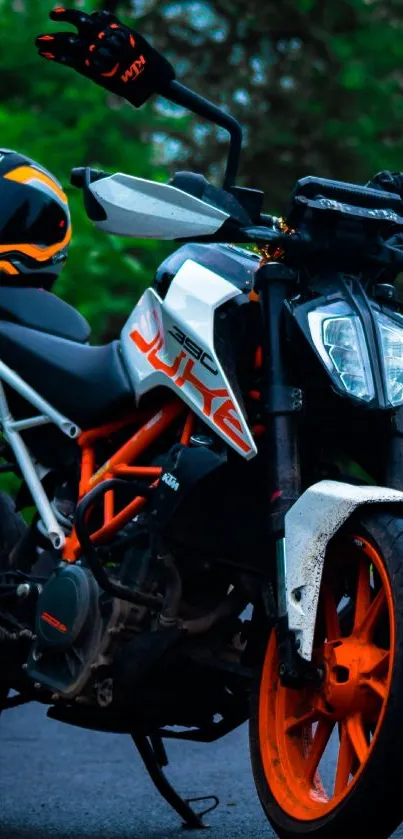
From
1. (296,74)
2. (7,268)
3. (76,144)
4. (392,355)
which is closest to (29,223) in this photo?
(7,268)

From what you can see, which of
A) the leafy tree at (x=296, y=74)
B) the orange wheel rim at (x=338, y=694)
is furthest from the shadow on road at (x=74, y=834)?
the leafy tree at (x=296, y=74)

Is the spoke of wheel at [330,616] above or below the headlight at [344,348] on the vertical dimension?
below

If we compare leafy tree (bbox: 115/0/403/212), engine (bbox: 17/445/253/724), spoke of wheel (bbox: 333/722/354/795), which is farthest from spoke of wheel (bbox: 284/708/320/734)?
leafy tree (bbox: 115/0/403/212)

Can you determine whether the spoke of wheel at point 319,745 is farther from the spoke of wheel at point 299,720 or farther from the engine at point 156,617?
the engine at point 156,617

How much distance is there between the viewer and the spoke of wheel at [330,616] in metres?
4.13

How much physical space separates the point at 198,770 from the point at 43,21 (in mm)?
11833

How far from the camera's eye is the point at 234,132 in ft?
14.6

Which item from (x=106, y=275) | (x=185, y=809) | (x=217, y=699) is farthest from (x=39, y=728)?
(x=106, y=275)

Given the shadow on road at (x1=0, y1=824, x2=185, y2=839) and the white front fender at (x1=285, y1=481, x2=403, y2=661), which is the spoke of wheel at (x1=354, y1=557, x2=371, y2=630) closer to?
the white front fender at (x1=285, y1=481, x2=403, y2=661)

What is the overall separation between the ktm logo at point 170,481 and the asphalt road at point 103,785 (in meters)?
1.42

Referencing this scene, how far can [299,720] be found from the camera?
4.20m

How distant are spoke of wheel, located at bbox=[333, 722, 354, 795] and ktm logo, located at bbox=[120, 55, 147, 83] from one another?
150cm

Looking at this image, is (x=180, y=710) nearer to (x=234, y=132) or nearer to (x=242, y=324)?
(x=242, y=324)

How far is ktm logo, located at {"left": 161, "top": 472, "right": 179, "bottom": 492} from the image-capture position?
14.7ft
